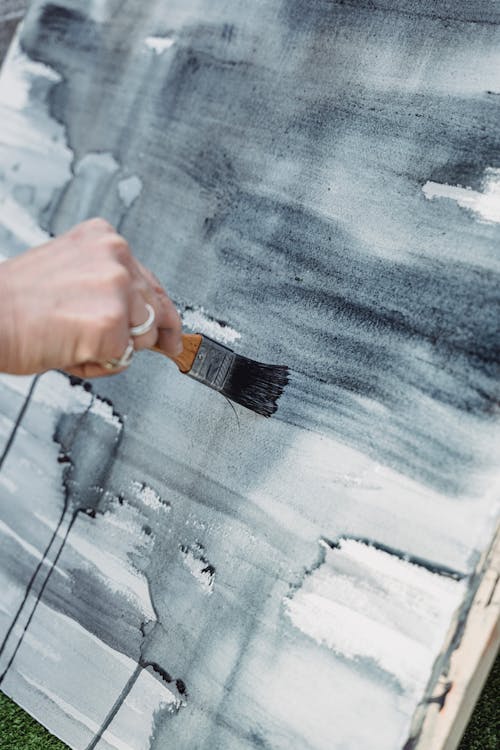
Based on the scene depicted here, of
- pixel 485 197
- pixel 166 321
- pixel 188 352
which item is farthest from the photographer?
pixel 188 352

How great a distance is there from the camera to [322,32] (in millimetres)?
1262

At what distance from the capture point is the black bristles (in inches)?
47.4

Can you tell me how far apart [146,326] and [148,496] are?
1.55 ft

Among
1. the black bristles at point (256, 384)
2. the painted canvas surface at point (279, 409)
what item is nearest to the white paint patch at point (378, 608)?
the painted canvas surface at point (279, 409)

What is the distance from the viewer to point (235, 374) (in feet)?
4.04

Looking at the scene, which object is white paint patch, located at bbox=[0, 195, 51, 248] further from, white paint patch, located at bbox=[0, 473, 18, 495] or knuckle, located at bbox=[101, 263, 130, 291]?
knuckle, located at bbox=[101, 263, 130, 291]

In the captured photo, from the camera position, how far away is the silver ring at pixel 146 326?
912 mm

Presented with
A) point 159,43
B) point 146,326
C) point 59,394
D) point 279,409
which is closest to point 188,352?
point 279,409

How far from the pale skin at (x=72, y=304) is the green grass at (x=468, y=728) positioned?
87 centimetres

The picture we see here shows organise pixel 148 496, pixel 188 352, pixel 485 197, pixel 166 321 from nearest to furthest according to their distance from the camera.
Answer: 1. pixel 166 321
2. pixel 485 197
3. pixel 188 352
4. pixel 148 496

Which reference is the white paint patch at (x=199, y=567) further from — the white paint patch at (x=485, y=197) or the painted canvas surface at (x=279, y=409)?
the white paint patch at (x=485, y=197)

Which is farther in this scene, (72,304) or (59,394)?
(59,394)

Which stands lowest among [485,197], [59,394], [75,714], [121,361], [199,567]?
[75,714]

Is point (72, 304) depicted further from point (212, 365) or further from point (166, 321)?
point (212, 365)
